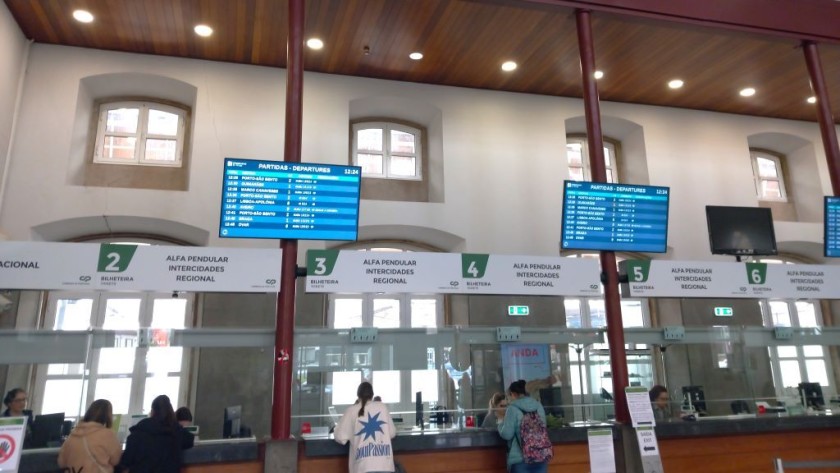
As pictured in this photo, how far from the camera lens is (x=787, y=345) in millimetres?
→ 6223

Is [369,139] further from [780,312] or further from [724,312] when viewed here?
[780,312]

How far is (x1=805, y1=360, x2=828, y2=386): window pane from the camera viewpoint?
6.46 metres

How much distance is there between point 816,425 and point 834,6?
17.1 ft

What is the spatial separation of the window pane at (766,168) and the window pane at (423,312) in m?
6.62

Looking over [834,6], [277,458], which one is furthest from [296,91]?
[834,6]

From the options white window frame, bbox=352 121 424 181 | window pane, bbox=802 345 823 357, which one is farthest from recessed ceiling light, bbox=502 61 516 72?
window pane, bbox=802 345 823 357

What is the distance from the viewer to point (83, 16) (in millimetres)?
7000

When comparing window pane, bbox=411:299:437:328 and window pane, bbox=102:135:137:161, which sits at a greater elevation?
window pane, bbox=102:135:137:161

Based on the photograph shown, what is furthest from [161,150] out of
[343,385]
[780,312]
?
Result: [780,312]

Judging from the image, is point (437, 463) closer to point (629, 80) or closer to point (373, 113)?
point (373, 113)

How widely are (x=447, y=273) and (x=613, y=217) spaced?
2.01m

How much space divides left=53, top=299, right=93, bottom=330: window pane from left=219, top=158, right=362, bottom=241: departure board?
14.6 feet

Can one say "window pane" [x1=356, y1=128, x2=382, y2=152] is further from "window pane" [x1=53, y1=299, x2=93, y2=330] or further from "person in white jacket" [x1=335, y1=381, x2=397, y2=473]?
"person in white jacket" [x1=335, y1=381, x2=397, y2=473]

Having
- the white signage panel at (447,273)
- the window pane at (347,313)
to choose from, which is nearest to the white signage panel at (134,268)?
the white signage panel at (447,273)
